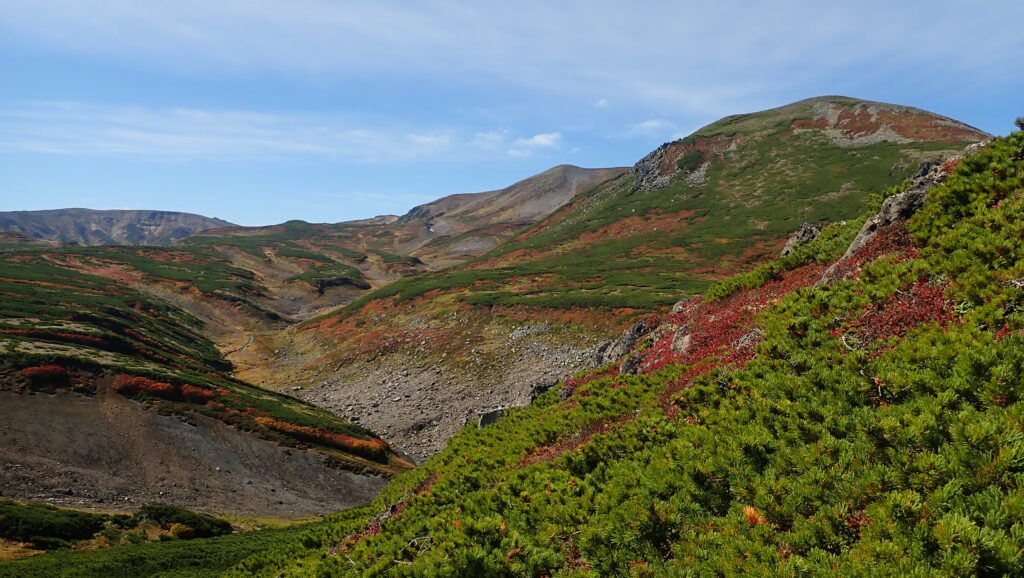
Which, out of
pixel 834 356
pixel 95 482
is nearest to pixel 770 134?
pixel 834 356

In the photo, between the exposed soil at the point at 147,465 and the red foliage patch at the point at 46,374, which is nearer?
the exposed soil at the point at 147,465

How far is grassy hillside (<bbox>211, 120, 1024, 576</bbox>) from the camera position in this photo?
4.81 meters

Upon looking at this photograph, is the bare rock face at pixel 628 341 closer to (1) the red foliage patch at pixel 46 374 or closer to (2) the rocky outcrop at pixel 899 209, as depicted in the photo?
(2) the rocky outcrop at pixel 899 209

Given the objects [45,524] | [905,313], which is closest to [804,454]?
[905,313]

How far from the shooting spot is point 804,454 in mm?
6473

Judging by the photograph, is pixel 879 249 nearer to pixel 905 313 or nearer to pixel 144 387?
pixel 905 313

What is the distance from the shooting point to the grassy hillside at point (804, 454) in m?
4.81

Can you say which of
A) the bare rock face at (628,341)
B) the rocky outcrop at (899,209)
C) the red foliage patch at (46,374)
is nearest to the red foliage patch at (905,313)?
the rocky outcrop at (899,209)

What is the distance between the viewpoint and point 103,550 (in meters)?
19.1

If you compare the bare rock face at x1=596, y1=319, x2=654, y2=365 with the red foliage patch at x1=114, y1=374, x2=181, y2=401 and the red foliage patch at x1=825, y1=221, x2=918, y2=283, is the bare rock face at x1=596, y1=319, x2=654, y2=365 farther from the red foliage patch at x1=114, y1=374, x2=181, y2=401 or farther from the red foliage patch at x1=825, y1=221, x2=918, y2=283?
the red foliage patch at x1=114, y1=374, x2=181, y2=401

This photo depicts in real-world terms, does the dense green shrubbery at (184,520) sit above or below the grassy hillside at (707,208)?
below

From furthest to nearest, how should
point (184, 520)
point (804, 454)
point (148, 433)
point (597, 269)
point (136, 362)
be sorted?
point (597, 269)
point (136, 362)
point (148, 433)
point (184, 520)
point (804, 454)

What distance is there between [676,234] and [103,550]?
325 ft

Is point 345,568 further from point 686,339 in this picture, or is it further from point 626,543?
point 686,339
